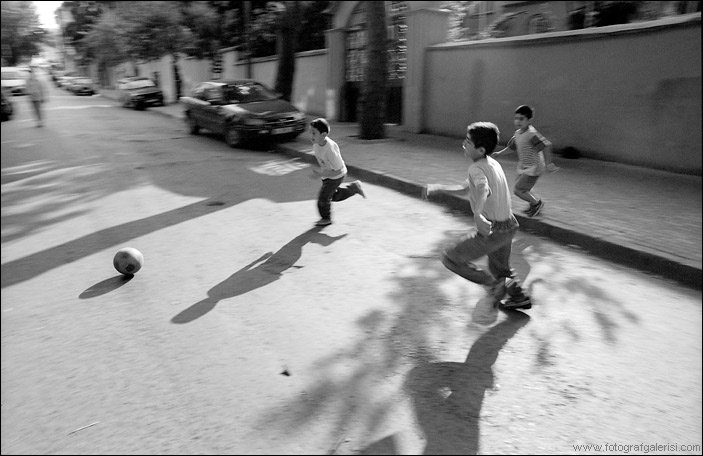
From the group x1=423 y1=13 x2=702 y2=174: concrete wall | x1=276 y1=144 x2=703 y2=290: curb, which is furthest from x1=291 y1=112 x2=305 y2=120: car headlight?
x1=276 y1=144 x2=703 y2=290: curb

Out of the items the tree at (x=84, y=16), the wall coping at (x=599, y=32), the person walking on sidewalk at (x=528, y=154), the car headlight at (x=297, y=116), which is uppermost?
the tree at (x=84, y=16)

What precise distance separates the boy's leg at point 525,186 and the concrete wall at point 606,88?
3.29 m

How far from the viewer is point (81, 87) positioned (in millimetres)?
43344

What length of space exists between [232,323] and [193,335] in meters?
0.30

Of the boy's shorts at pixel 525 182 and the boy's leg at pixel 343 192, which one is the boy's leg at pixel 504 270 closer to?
the boy's shorts at pixel 525 182

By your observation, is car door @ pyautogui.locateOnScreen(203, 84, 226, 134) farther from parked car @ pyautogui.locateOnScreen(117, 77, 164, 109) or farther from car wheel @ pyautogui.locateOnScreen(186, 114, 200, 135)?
parked car @ pyautogui.locateOnScreen(117, 77, 164, 109)

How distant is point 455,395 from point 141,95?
2687cm

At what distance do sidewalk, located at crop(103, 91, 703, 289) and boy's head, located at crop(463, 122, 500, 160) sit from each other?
1.18m

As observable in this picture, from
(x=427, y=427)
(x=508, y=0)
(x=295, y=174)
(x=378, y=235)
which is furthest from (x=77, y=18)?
(x=427, y=427)

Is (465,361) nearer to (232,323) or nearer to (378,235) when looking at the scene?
(232,323)

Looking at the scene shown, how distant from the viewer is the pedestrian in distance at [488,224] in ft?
11.6

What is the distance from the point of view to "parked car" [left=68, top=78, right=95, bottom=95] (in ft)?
141

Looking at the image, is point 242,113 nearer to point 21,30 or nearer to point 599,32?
point 599,32

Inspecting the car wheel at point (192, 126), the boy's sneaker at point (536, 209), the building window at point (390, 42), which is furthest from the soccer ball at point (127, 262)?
the car wheel at point (192, 126)
